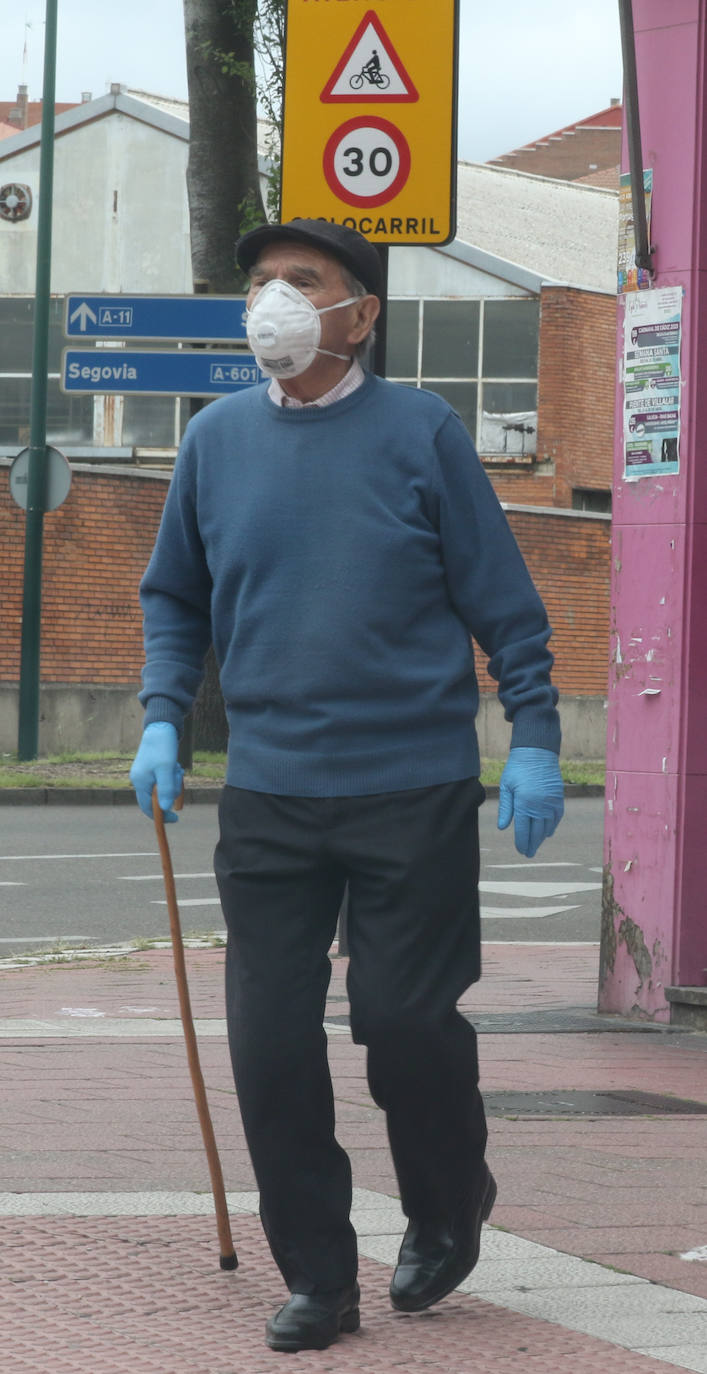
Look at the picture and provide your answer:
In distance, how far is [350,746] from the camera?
348 centimetres

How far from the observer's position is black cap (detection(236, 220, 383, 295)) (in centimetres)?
357

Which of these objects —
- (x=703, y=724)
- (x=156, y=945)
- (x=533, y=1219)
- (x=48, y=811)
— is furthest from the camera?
(x=48, y=811)

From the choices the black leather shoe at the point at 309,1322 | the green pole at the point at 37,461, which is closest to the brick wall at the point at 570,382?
the green pole at the point at 37,461

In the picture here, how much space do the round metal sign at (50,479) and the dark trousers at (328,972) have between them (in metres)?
18.2

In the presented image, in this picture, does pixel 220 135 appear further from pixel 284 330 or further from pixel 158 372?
pixel 284 330

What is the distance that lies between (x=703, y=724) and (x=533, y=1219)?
2982 millimetres

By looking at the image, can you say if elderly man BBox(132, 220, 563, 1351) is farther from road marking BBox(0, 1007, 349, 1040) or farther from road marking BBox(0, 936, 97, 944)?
road marking BBox(0, 936, 97, 944)

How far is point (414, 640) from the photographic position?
3.54 m

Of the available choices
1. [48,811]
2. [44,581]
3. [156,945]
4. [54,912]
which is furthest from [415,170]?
[44,581]

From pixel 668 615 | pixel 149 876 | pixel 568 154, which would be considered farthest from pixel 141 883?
pixel 568 154

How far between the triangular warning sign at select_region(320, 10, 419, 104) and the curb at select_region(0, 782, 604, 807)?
10.7 meters

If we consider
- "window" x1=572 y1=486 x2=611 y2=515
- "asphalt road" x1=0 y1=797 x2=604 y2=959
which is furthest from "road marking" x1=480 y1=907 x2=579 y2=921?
"window" x1=572 y1=486 x2=611 y2=515

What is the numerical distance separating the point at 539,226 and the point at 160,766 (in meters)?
→ 41.5

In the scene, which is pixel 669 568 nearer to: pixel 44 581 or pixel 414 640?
pixel 414 640
